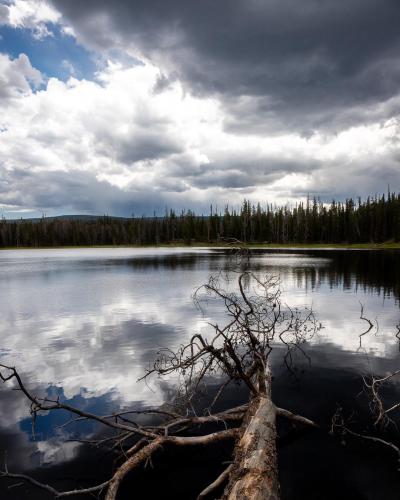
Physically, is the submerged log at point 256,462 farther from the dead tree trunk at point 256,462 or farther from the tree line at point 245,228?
the tree line at point 245,228

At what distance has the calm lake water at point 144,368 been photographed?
6.95m

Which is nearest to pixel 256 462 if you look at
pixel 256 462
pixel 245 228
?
pixel 256 462

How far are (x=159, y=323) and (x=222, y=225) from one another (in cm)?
13091

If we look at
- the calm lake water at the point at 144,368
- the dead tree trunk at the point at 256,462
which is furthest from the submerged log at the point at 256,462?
the calm lake water at the point at 144,368

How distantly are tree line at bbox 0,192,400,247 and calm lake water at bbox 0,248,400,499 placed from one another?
95712 mm

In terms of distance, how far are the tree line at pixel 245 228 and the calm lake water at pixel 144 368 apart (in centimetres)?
9571

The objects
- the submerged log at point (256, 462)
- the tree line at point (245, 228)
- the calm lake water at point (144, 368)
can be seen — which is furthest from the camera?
the tree line at point (245, 228)

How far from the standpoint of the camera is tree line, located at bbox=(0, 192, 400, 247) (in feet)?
381

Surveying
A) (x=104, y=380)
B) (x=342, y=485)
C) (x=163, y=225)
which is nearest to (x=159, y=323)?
(x=104, y=380)

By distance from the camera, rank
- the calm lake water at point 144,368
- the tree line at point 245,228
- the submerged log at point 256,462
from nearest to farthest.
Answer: the submerged log at point 256,462 → the calm lake water at point 144,368 → the tree line at point 245,228

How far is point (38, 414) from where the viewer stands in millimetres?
9602

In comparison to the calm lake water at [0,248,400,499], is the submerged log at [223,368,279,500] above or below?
above

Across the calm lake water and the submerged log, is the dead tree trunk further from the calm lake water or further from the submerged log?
the calm lake water

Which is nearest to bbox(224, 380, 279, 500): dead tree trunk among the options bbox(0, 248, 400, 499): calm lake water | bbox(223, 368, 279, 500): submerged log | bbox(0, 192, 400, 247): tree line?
bbox(223, 368, 279, 500): submerged log
